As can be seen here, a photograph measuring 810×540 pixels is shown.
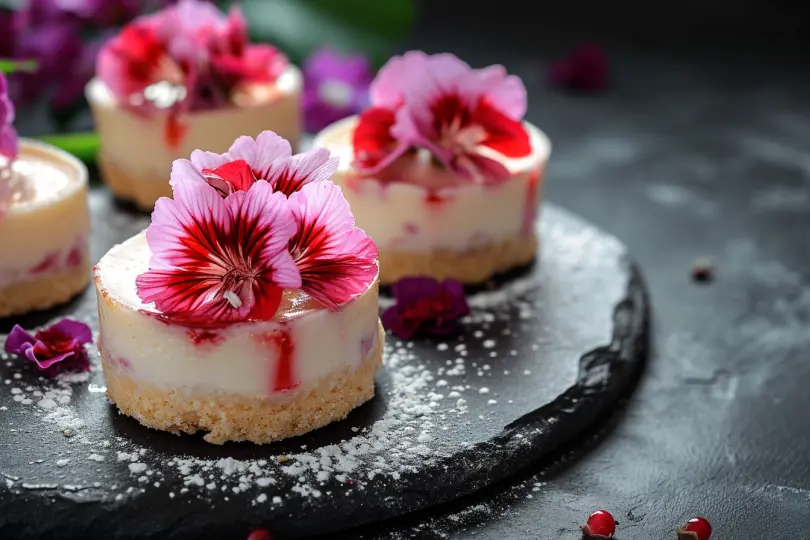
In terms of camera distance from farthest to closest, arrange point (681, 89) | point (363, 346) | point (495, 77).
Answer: point (681, 89) → point (495, 77) → point (363, 346)

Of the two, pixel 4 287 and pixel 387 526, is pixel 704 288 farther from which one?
pixel 4 287

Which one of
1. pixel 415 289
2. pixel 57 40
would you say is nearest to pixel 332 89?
pixel 57 40

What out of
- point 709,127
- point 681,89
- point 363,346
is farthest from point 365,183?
point 681,89

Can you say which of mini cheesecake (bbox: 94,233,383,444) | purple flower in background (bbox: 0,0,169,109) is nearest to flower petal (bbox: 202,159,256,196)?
mini cheesecake (bbox: 94,233,383,444)

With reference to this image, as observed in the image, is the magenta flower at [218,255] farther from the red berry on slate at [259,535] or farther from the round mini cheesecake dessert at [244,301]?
the red berry on slate at [259,535]

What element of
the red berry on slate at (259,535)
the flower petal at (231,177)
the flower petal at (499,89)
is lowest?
the red berry on slate at (259,535)

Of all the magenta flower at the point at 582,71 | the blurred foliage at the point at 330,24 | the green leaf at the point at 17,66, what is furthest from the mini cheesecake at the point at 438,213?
the magenta flower at the point at 582,71

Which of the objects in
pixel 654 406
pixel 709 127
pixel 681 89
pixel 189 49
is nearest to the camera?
pixel 654 406
